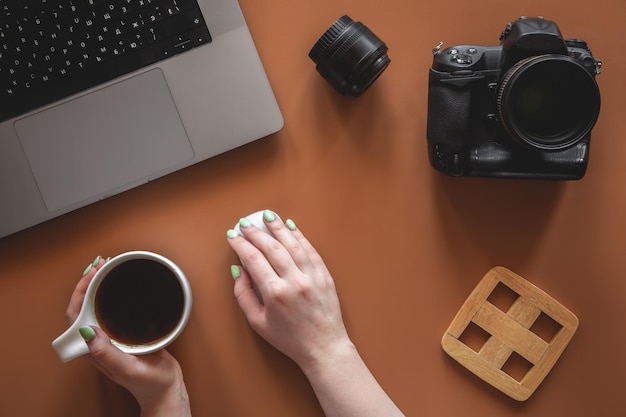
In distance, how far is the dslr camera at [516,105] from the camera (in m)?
0.59

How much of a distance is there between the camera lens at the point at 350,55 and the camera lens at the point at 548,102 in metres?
0.16

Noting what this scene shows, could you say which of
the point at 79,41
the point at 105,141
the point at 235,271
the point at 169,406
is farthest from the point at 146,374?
the point at 79,41

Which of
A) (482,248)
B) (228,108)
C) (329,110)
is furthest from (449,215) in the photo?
(228,108)

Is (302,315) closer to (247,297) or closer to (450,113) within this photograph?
(247,297)

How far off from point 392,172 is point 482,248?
0.53 feet

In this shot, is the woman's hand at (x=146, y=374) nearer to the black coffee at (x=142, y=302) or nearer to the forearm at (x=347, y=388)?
the black coffee at (x=142, y=302)

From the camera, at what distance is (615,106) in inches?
28.2

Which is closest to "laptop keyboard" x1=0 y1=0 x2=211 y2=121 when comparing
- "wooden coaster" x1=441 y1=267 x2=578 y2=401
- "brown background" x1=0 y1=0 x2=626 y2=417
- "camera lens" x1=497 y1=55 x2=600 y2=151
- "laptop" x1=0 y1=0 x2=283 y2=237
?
"laptop" x1=0 y1=0 x2=283 y2=237

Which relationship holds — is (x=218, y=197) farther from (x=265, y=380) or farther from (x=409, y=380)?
(x=409, y=380)

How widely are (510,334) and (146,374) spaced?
0.48 m

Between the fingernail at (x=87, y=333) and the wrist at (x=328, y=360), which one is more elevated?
the fingernail at (x=87, y=333)

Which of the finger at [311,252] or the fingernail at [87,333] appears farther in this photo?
the finger at [311,252]

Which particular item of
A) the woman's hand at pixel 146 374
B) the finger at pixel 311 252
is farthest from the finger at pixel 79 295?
the finger at pixel 311 252

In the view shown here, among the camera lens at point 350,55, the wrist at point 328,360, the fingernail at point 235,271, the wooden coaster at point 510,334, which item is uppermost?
the camera lens at point 350,55
